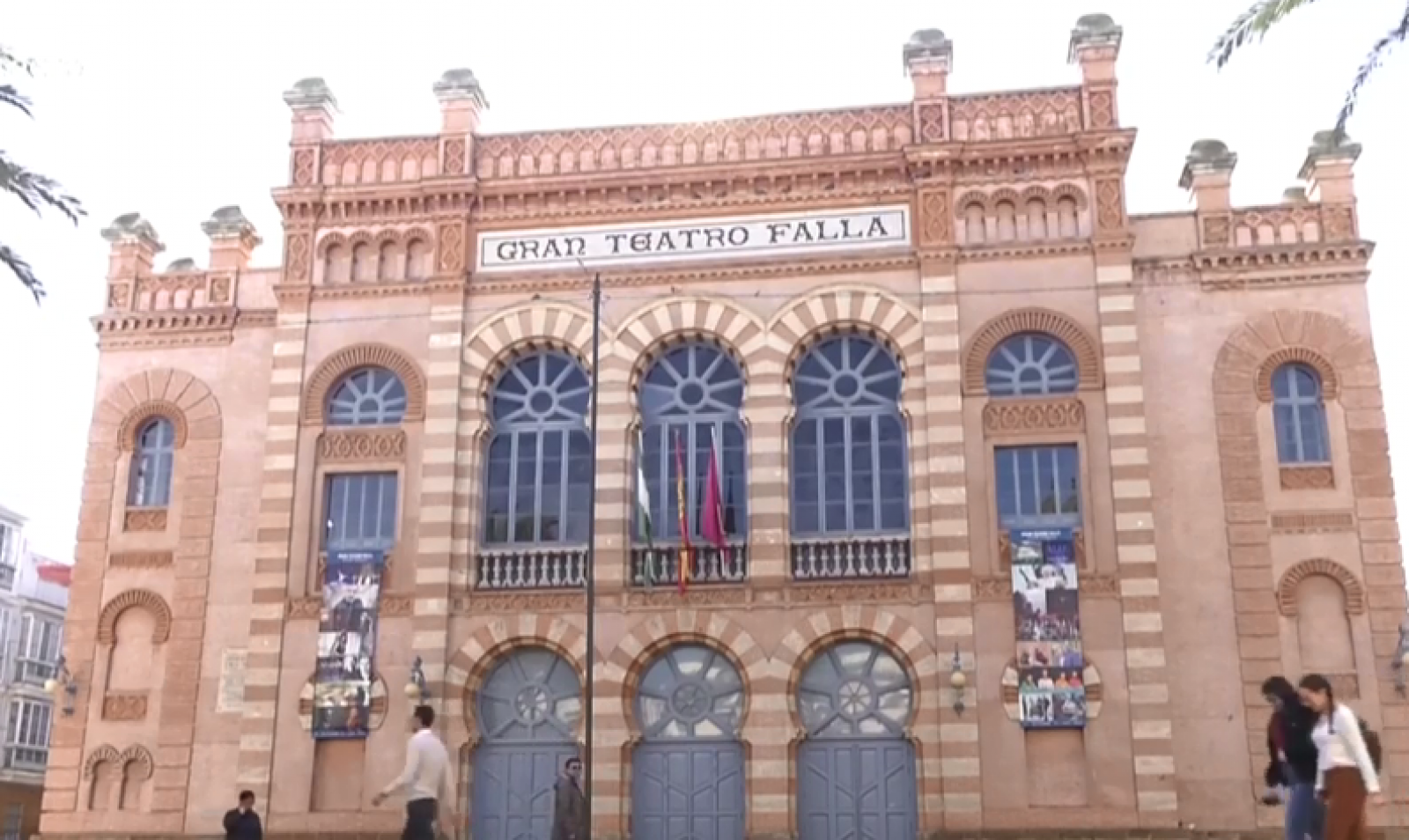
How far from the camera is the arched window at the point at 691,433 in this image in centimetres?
2767

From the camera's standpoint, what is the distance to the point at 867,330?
28062 millimetres

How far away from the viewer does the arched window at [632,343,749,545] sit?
2767 centimetres

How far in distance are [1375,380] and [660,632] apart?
1301 cm

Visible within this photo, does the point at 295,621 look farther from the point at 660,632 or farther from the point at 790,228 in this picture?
the point at 790,228

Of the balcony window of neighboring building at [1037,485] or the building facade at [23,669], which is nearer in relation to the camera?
the balcony window of neighboring building at [1037,485]

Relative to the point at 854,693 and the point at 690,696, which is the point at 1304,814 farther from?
the point at 690,696

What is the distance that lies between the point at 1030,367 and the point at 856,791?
26.1ft

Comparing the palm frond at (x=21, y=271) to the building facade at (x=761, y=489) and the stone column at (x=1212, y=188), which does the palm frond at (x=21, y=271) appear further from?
the stone column at (x=1212, y=188)

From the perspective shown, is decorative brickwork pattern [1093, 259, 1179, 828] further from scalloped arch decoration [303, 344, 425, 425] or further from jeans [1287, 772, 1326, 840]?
jeans [1287, 772, 1326, 840]

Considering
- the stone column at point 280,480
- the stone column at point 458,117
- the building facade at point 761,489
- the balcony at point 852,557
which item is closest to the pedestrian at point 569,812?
the building facade at point 761,489

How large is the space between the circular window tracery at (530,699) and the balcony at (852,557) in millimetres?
4449

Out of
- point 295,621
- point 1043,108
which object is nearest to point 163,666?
point 295,621

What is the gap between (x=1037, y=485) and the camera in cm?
2689

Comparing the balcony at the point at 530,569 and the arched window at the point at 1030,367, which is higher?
the arched window at the point at 1030,367
